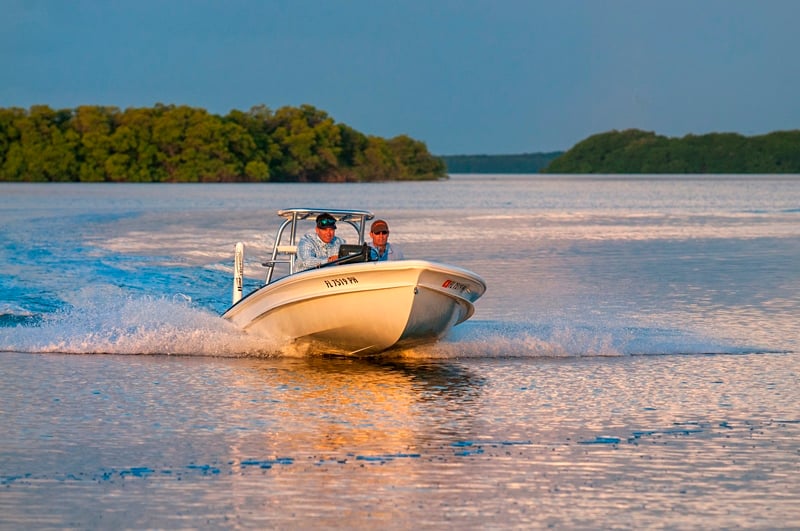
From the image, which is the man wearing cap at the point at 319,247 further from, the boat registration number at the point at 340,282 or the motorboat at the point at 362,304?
the boat registration number at the point at 340,282

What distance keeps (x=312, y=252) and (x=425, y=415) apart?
4207 millimetres

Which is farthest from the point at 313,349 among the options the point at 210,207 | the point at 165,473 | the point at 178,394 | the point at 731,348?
the point at 210,207

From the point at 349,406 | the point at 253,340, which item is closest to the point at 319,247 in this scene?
the point at 253,340

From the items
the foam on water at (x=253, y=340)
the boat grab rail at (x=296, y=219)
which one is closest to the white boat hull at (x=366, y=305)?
the foam on water at (x=253, y=340)

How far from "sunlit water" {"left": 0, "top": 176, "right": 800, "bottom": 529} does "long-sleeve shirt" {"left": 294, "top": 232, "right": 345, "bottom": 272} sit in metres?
1.07

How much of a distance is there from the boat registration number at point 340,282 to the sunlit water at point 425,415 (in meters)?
0.89

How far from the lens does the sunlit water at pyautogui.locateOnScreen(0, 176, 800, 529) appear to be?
25.4ft

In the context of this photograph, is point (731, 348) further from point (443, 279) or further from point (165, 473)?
point (165, 473)

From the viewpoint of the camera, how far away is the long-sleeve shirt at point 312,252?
14.6 metres

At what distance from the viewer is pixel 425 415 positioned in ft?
35.6

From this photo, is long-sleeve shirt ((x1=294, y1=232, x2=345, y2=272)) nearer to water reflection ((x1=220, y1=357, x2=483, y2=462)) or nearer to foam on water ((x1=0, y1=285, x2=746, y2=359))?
foam on water ((x1=0, y1=285, x2=746, y2=359))

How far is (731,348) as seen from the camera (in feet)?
49.2

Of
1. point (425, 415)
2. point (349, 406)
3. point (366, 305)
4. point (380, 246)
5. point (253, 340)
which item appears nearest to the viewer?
point (425, 415)

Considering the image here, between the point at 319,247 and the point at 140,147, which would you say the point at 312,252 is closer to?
the point at 319,247
